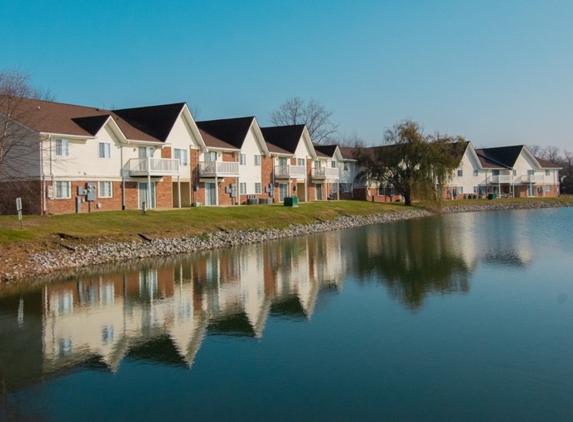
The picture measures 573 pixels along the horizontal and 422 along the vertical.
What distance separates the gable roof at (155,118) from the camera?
4481 cm

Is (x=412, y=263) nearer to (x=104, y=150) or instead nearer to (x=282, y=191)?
(x=104, y=150)

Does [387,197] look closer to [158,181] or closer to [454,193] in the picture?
[454,193]

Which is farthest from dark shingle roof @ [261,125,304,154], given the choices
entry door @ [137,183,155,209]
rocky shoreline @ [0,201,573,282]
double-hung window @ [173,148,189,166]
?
entry door @ [137,183,155,209]

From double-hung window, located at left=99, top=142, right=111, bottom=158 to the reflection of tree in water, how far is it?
Answer: 16.8 metres

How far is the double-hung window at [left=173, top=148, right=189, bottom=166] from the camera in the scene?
45.8 metres

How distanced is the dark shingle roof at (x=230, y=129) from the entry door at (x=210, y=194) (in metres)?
4.78

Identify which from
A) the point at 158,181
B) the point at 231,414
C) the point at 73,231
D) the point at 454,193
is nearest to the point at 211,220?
the point at 158,181

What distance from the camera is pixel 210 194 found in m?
49.3

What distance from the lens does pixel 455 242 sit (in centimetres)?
3419

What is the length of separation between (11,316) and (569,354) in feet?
45.0

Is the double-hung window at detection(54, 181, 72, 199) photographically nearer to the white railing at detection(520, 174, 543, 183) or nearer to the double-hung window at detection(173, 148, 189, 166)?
the double-hung window at detection(173, 148, 189, 166)

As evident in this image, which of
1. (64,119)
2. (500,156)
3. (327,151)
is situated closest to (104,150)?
(64,119)

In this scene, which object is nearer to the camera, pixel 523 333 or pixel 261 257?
pixel 523 333

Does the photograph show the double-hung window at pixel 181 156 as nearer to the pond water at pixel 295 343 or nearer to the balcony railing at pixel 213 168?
the balcony railing at pixel 213 168
